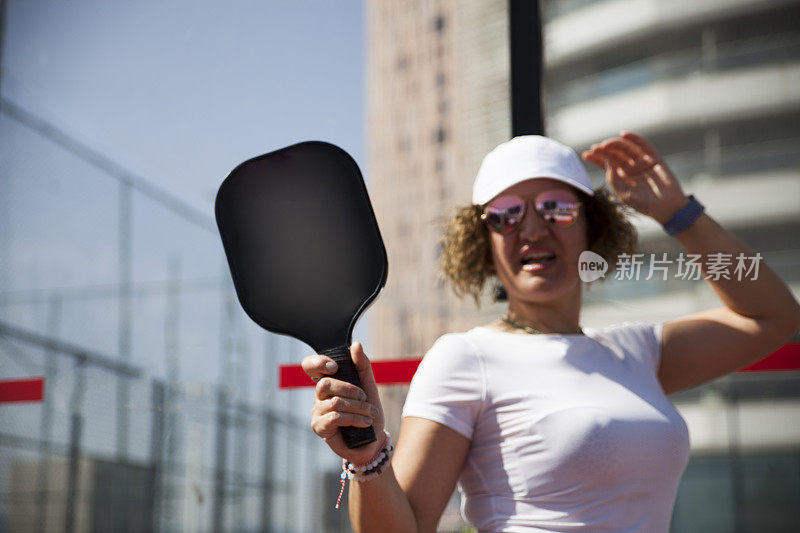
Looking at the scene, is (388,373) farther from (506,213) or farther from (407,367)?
(506,213)

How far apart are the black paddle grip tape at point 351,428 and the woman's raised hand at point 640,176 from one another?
1059mm

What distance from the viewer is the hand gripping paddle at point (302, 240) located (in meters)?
1.14

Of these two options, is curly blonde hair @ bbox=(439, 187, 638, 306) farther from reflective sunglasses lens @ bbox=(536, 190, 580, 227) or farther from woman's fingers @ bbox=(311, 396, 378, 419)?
woman's fingers @ bbox=(311, 396, 378, 419)

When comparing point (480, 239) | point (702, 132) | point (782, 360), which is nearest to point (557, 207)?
point (480, 239)

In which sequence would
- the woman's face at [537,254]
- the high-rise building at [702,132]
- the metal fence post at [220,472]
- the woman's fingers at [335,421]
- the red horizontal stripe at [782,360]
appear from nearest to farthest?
the woman's fingers at [335,421] < the woman's face at [537,254] < the red horizontal stripe at [782,360] < the high-rise building at [702,132] < the metal fence post at [220,472]

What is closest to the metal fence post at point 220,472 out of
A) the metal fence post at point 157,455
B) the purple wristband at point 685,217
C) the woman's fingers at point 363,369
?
the metal fence post at point 157,455

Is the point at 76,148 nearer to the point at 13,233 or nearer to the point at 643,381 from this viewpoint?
the point at 13,233

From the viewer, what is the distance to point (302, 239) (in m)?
1.20

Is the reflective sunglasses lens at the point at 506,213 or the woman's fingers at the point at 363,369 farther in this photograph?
the reflective sunglasses lens at the point at 506,213

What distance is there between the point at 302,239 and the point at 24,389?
2246 mm

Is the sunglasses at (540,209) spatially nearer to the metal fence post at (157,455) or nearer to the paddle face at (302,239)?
the paddle face at (302,239)

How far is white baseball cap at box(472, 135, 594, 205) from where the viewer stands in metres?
1.73

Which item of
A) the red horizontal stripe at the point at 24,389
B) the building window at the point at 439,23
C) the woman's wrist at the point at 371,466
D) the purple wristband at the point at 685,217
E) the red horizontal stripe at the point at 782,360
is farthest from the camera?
the building window at the point at 439,23

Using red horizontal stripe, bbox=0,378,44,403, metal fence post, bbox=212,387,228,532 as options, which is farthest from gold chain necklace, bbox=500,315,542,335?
red horizontal stripe, bbox=0,378,44,403
